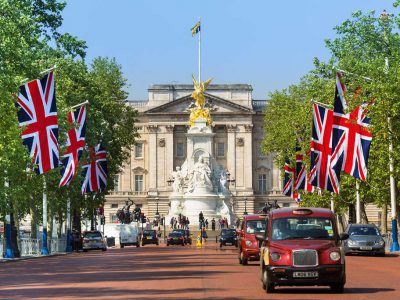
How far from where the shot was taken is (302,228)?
2848cm

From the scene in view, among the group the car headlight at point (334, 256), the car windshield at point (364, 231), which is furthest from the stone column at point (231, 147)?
the car headlight at point (334, 256)

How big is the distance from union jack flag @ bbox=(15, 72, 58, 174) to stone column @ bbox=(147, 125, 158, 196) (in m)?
137

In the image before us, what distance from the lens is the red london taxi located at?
27.0 metres

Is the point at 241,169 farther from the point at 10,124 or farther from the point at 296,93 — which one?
the point at 10,124

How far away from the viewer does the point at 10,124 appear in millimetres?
54875

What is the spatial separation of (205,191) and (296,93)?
15.2 meters

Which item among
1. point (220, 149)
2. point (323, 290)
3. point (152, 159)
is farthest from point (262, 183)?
point (323, 290)

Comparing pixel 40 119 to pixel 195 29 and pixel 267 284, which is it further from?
pixel 195 29

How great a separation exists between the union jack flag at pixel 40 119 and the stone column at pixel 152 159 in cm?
13707

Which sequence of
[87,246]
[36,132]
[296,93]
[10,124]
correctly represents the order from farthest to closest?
[296,93] < [87,246] < [10,124] < [36,132]

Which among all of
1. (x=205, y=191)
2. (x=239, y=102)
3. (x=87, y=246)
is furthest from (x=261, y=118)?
(x=87, y=246)

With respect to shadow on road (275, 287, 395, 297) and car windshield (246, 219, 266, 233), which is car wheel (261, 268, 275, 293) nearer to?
shadow on road (275, 287, 395, 297)

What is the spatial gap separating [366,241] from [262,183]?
131 m

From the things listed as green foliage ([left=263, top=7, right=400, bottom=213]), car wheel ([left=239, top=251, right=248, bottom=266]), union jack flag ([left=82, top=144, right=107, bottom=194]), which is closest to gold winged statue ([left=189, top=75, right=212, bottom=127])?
green foliage ([left=263, top=7, right=400, bottom=213])
